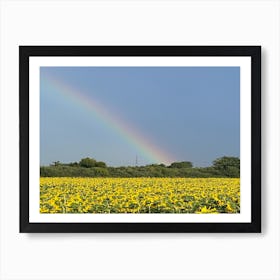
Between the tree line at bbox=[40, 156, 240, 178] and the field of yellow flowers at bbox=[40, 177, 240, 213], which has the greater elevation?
the tree line at bbox=[40, 156, 240, 178]

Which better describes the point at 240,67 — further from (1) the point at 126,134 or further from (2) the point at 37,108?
A: (2) the point at 37,108

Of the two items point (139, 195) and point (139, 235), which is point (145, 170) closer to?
point (139, 195)

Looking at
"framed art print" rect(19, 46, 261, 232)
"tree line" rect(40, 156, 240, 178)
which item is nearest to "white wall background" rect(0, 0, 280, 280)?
"framed art print" rect(19, 46, 261, 232)

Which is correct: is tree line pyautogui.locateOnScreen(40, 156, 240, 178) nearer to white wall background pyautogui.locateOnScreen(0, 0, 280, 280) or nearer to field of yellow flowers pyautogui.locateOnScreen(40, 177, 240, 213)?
field of yellow flowers pyautogui.locateOnScreen(40, 177, 240, 213)

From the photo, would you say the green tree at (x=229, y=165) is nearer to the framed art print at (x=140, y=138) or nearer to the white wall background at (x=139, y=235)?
the framed art print at (x=140, y=138)

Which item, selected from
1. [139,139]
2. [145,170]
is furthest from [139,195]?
[139,139]
